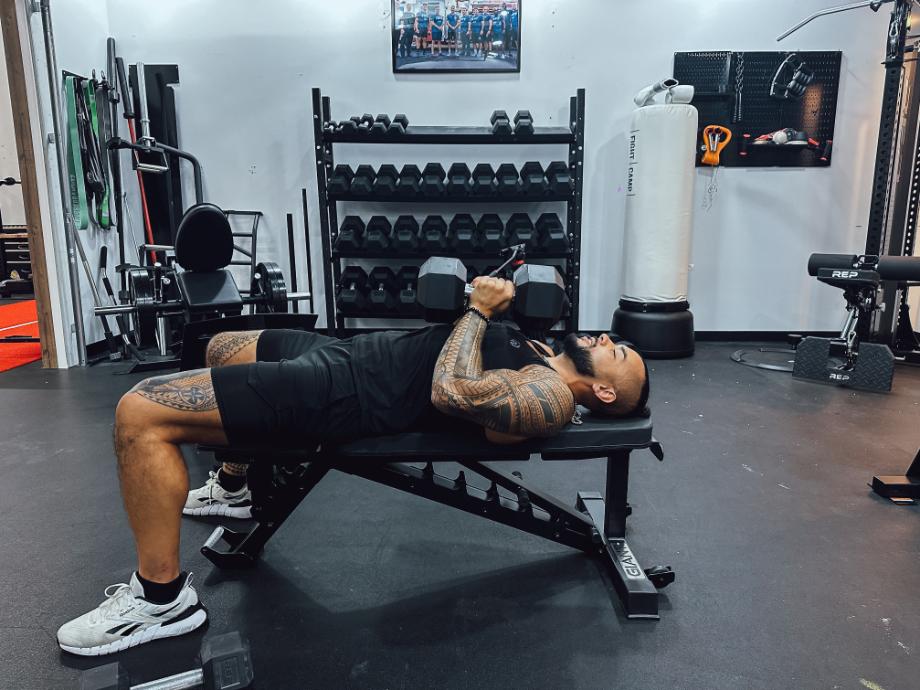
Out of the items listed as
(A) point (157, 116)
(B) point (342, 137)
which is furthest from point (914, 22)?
(A) point (157, 116)

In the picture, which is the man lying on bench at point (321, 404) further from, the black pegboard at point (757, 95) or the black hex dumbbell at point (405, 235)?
the black pegboard at point (757, 95)

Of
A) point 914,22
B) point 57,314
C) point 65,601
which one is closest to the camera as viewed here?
point 65,601

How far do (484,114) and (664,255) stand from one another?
1.70 m

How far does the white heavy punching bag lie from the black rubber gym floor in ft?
5.06

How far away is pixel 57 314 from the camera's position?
372 cm

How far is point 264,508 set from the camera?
5.16 feet

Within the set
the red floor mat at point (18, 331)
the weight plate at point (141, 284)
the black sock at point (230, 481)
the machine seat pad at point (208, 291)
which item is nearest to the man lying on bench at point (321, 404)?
the black sock at point (230, 481)

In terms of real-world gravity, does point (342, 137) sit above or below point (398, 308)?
above

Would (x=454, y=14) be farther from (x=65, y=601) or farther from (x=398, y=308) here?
(x=65, y=601)

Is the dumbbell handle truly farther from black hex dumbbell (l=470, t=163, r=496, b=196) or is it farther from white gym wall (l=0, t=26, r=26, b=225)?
white gym wall (l=0, t=26, r=26, b=225)

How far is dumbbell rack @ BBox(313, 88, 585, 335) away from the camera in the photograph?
3910 millimetres

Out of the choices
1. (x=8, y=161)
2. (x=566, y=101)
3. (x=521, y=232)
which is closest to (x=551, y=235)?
(x=521, y=232)

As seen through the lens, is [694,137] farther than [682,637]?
Yes

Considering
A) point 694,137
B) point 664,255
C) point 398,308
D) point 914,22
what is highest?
point 914,22
